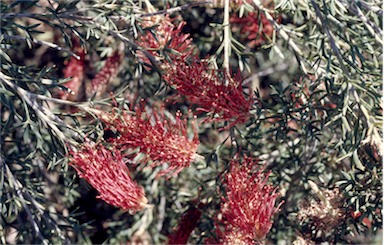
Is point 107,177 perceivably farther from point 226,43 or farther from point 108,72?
point 108,72

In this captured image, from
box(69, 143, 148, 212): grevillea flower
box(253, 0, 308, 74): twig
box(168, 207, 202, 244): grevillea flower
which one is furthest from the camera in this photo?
box(168, 207, 202, 244): grevillea flower

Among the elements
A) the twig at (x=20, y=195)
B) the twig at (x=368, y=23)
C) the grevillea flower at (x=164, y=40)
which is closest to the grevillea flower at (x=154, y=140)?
the grevillea flower at (x=164, y=40)

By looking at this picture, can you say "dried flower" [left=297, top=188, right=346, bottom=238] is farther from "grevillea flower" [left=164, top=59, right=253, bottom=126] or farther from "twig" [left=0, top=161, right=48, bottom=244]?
"twig" [left=0, top=161, right=48, bottom=244]

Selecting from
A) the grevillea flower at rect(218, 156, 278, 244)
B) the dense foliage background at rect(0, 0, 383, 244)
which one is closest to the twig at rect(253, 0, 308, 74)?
the dense foliage background at rect(0, 0, 383, 244)

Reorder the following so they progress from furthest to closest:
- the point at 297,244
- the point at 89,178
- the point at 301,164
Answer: the point at 301,164 < the point at 297,244 < the point at 89,178

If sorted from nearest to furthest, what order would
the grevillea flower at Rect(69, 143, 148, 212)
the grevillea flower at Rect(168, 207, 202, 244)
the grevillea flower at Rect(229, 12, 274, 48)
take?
the grevillea flower at Rect(69, 143, 148, 212)
the grevillea flower at Rect(168, 207, 202, 244)
the grevillea flower at Rect(229, 12, 274, 48)

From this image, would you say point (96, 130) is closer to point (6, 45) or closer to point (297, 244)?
point (6, 45)

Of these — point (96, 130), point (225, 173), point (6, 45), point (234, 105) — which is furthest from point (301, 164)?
point (6, 45)

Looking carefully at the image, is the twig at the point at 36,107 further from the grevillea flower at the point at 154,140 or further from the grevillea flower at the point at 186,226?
the grevillea flower at the point at 186,226
